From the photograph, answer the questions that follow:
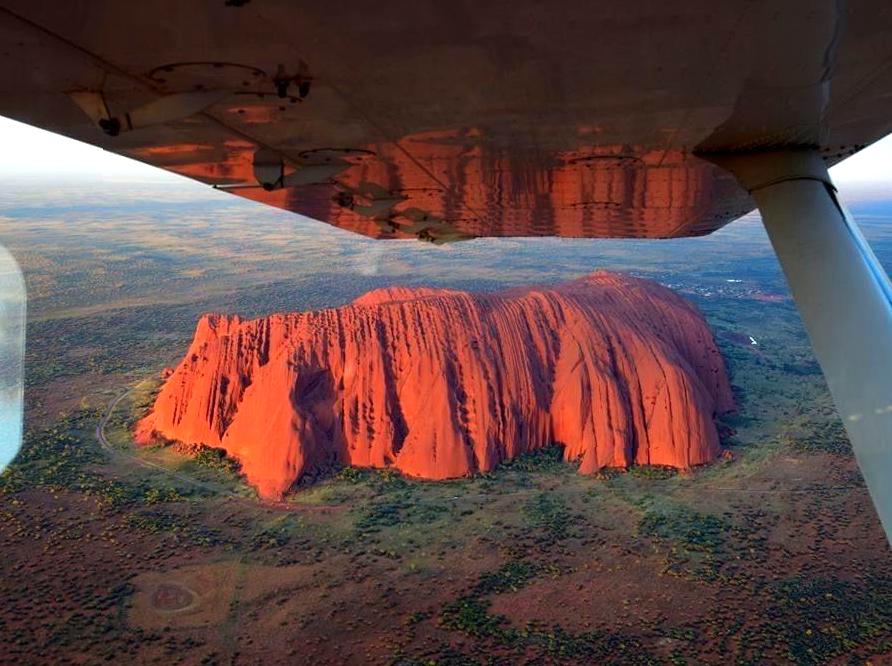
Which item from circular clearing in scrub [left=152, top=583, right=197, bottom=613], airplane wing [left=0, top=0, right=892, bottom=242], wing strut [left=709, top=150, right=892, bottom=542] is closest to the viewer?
airplane wing [left=0, top=0, right=892, bottom=242]

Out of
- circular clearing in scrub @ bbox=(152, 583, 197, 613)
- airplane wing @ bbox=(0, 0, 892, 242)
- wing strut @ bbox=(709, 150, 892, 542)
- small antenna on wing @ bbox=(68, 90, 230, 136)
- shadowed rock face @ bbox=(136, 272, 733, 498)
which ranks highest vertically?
airplane wing @ bbox=(0, 0, 892, 242)

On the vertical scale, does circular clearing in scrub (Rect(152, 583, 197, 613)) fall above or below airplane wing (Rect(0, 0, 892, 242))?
below

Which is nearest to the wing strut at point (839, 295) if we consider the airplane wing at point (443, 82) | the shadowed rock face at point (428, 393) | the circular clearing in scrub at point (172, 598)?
the airplane wing at point (443, 82)

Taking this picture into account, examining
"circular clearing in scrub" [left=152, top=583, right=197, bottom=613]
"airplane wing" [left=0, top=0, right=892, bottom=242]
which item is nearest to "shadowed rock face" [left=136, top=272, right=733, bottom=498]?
"circular clearing in scrub" [left=152, top=583, right=197, bottom=613]

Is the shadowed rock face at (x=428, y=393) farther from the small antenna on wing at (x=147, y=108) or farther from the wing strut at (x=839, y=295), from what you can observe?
the small antenna on wing at (x=147, y=108)

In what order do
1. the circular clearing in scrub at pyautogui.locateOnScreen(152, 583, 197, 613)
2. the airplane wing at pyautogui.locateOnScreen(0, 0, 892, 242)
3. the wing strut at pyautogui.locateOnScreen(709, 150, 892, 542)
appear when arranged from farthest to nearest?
the circular clearing in scrub at pyautogui.locateOnScreen(152, 583, 197, 613) → the wing strut at pyautogui.locateOnScreen(709, 150, 892, 542) → the airplane wing at pyautogui.locateOnScreen(0, 0, 892, 242)

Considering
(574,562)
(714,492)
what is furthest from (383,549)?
(714,492)

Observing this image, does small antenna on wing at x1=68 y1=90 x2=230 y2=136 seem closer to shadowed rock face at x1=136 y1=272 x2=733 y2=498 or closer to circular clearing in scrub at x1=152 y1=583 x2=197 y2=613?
circular clearing in scrub at x1=152 y1=583 x2=197 y2=613

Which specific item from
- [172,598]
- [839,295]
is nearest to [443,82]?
[839,295]
